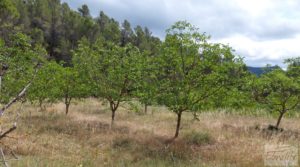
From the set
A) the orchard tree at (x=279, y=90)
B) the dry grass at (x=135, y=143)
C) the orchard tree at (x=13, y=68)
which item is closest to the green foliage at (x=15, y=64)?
the orchard tree at (x=13, y=68)

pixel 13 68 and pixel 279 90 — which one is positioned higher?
pixel 279 90

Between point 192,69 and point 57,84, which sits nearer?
point 192,69

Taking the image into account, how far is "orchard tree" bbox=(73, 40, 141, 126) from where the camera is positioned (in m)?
15.9

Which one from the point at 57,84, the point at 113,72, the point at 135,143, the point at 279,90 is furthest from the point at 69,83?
the point at 279,90

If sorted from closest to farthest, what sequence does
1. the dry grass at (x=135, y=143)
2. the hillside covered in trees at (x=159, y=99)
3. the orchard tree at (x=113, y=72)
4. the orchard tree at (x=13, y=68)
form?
the orchard tree at (x=13, y=68) < the dry grass at (x=135, y=143) < the hillside covered in trees at (x=159, y=99) < the orchard tree at (x=113, y=72)

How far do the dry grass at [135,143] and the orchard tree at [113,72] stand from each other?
1.54 m

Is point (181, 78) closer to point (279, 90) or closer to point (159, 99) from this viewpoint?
point (159, 99)

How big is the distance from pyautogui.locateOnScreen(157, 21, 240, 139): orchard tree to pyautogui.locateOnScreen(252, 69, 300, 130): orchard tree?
346cm

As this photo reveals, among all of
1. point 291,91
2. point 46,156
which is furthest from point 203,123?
point 46,156

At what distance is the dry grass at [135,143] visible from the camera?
9.51 meters

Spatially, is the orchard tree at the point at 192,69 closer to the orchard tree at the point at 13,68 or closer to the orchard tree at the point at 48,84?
the orchard tree at the point at 13,68

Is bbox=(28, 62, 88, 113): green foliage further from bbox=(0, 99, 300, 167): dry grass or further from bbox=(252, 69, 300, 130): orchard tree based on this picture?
bbox=(252, 69, 300, 130): orchard tree

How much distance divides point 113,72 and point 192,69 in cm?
499

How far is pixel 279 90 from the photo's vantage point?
1519 cm
